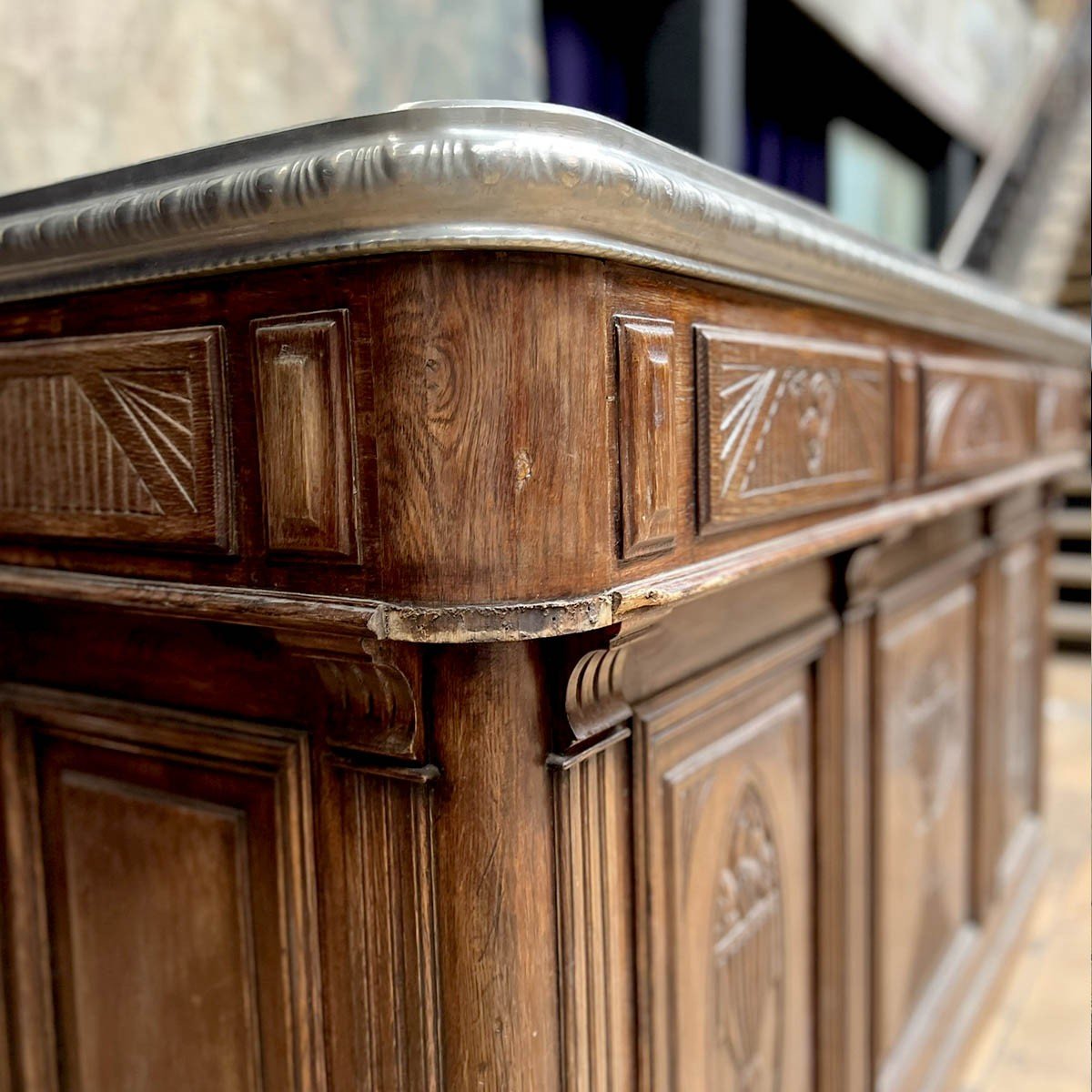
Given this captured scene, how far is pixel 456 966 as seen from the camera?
1.94 feet

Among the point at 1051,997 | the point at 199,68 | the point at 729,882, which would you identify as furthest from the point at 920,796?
the point at 199,68

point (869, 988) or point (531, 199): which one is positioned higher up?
point (531, 199)

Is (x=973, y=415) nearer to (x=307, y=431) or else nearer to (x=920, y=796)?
(x=920, y=796)

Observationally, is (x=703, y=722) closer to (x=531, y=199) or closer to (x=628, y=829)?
(x=628, y=829)

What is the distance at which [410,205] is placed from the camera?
0.49m


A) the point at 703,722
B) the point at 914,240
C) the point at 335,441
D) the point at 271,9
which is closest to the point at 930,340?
the point at 703,722

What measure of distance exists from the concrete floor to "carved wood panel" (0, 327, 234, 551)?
98cm

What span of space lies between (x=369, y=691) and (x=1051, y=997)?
1.71 metres

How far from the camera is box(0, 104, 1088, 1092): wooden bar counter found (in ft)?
1.73

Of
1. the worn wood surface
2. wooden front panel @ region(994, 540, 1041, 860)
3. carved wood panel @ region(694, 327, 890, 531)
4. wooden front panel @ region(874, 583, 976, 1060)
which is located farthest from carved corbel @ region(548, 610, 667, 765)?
wooden front panel @ region(994, 540, 1041, 860)

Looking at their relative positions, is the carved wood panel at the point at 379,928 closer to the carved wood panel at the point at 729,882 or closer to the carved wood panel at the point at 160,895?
the carved wood panel at the point at 160,895

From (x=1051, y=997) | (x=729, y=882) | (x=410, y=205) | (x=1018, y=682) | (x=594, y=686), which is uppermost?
(x=410, y=205)

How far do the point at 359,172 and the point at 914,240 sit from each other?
6.48m

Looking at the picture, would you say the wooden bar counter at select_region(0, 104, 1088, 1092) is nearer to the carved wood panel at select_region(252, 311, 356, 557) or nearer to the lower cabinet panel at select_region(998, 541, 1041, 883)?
the carved wood panel at select_region(252, 311, 356, 557)
